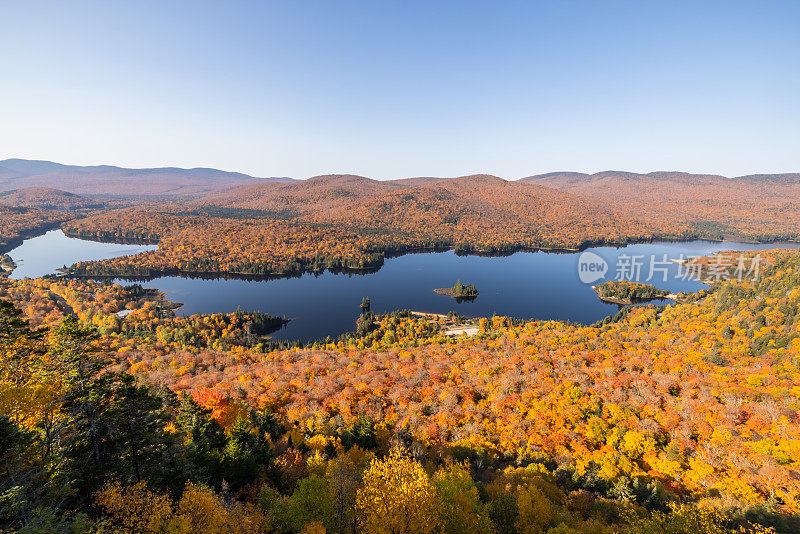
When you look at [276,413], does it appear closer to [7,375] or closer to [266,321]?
[7,375]

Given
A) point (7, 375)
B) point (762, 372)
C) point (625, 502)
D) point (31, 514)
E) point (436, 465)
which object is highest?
point (7, 375)

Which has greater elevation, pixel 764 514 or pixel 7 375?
pixel 7 375

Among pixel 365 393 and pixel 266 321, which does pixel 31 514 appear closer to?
pixel 365 393

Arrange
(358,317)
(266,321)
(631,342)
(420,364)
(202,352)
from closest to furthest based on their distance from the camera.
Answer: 1. (420,364)
2. (631,342)
3. (202,352)
4. (266,321)
5. (358,317)

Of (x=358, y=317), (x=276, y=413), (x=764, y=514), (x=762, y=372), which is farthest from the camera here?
(x=358, y=317)

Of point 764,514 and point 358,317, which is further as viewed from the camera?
point 358,317

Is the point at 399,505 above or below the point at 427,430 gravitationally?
above

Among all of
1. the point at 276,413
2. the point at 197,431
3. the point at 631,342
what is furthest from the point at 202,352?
the point at 631,342

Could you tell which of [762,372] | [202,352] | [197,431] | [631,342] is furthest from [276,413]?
[631,342]

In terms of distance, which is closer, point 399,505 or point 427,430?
point 399,505
